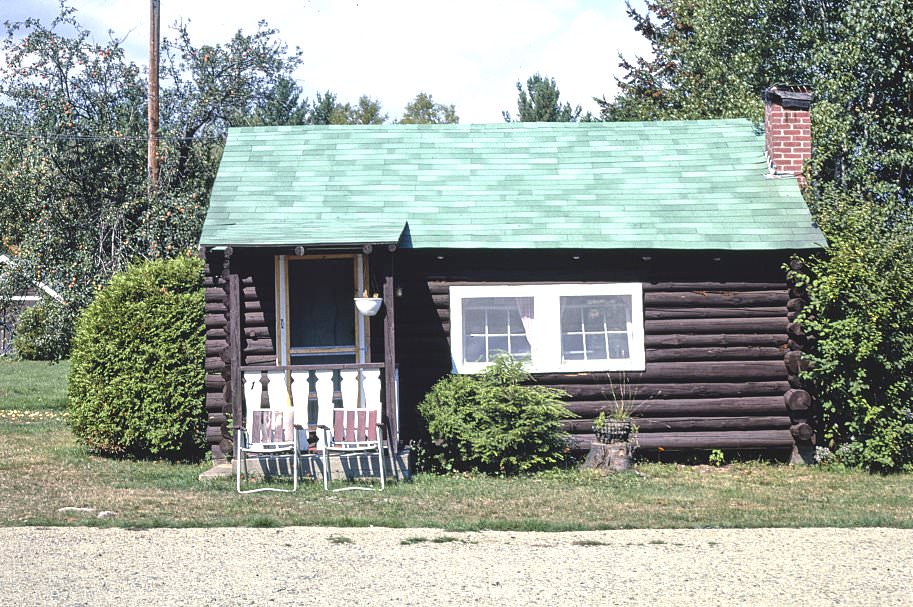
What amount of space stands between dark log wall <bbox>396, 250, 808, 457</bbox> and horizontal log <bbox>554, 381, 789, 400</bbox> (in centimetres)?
1

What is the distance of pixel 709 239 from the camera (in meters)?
13.6

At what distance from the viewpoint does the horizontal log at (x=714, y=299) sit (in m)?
13.8

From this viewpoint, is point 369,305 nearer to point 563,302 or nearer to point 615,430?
point 563,302

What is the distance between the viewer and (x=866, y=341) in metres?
13.0

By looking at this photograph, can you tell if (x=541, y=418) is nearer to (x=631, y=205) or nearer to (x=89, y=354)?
→ (x=631, y=205)

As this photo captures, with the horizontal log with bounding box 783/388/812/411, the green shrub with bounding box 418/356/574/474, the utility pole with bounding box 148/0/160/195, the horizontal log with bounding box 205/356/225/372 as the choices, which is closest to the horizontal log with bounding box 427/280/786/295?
the horizontal log with bounding box 783/388/812/411

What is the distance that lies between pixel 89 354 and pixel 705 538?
8.83 m

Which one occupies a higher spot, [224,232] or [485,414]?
[224,232]

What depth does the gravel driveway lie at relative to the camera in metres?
7.43

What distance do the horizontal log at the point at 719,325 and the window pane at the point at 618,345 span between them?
1.25 ft

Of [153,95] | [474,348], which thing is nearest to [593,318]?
[474,348]

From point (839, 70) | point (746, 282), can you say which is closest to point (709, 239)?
point (746, 282)

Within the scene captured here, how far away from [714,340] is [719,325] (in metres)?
0.21

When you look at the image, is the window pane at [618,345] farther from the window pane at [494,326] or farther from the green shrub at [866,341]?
the green shrub at [866,341]
